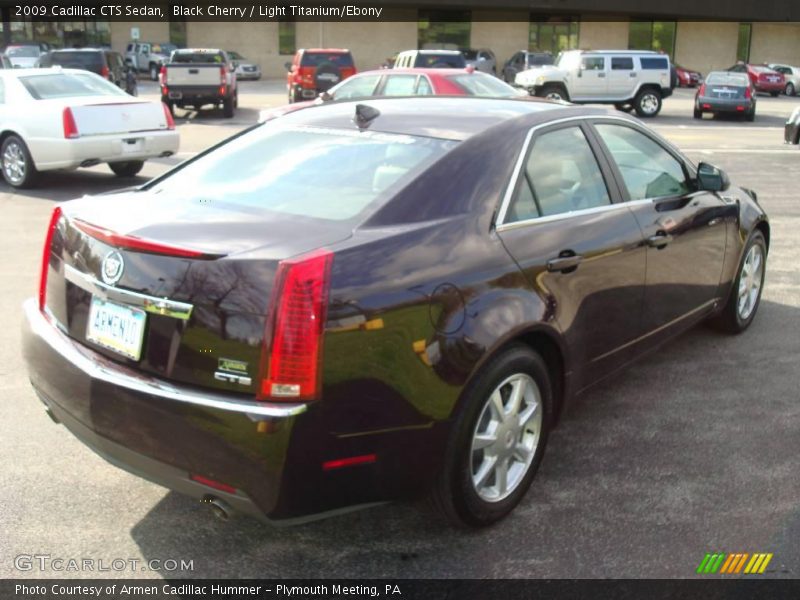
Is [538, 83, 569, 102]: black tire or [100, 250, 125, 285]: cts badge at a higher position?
[538, 83, 569, 102]: black tire

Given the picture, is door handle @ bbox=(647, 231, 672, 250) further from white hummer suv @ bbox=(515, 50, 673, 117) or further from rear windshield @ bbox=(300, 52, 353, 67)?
white hummer suv @ bbox=(515, 50, 673, 117)

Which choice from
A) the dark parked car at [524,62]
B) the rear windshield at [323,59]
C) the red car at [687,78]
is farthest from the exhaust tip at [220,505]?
the red car at [687,78]

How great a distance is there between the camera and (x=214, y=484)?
9.48ft

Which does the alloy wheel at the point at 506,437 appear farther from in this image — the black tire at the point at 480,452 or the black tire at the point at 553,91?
the black tire at the point at 553,91

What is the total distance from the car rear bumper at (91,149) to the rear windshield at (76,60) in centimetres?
1459

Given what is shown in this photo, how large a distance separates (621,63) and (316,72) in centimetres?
974

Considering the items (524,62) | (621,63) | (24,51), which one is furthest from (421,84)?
(24,51)

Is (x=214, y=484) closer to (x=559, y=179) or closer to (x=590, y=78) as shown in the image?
(x=559, y=179)

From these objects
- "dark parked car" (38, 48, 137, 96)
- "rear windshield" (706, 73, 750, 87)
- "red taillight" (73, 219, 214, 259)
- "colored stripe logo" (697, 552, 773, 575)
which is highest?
"dark parked car" (38, 48, 137, 96)

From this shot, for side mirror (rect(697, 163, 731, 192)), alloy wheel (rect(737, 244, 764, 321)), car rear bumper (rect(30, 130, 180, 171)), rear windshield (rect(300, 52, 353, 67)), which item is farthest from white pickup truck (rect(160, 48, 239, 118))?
side mirror (rect(697, 163, 731, 192))

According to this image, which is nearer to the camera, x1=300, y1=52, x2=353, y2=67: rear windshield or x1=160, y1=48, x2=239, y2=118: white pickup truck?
x1=160, y1=48, x2=239, y2=118: white pickup truck

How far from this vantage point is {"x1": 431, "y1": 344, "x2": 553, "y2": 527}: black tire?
10.6 feet

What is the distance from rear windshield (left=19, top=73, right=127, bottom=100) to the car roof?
8.41 metres

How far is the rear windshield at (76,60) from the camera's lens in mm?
24517
